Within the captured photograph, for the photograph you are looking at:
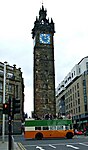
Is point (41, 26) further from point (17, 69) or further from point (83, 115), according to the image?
point (83, 115)

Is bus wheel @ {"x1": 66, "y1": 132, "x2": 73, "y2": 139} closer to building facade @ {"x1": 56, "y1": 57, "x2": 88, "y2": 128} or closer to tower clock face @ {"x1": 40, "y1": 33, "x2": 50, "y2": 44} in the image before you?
building facade @ {"x1": 56, "y1": 57, "x2": 88, "y2": 128}

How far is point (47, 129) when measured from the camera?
39750mm

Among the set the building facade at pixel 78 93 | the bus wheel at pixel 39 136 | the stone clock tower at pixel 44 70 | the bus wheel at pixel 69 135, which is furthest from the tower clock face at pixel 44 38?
the bus wheel at pixel 39 136

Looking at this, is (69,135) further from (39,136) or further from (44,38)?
(44,38)

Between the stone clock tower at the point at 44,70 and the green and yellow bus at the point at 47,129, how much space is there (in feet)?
142

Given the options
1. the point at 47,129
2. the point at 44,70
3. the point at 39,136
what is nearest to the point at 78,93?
the point at 44,70

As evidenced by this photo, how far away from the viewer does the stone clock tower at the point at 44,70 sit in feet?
278

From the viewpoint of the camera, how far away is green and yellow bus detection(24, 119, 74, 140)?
39125 millimetres

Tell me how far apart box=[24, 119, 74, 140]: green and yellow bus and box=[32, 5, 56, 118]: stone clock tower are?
43.3 m

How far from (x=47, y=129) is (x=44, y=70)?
161 feet

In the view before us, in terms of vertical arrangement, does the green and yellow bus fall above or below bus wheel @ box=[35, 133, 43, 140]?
above

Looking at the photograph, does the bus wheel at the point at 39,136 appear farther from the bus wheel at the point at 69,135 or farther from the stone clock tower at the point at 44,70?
the stone clock tower at the point at 44,70

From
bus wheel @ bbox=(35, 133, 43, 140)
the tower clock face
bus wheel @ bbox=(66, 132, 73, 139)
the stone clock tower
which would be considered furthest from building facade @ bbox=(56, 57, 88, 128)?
bus wheel @ bbox=(35, 133, 43, 140)

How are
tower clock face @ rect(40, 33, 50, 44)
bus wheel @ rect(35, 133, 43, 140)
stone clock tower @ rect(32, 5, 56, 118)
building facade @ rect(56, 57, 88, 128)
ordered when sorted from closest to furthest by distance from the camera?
1. bus wheel @ rect(35, 133, 43, 140)
2. stone clock tower @ rect(32, 5, 56, 118)
3. building facade @ rect(56, 57, 88, 128)
4. tower clock face @ rect(40, 33, 50, 44)
